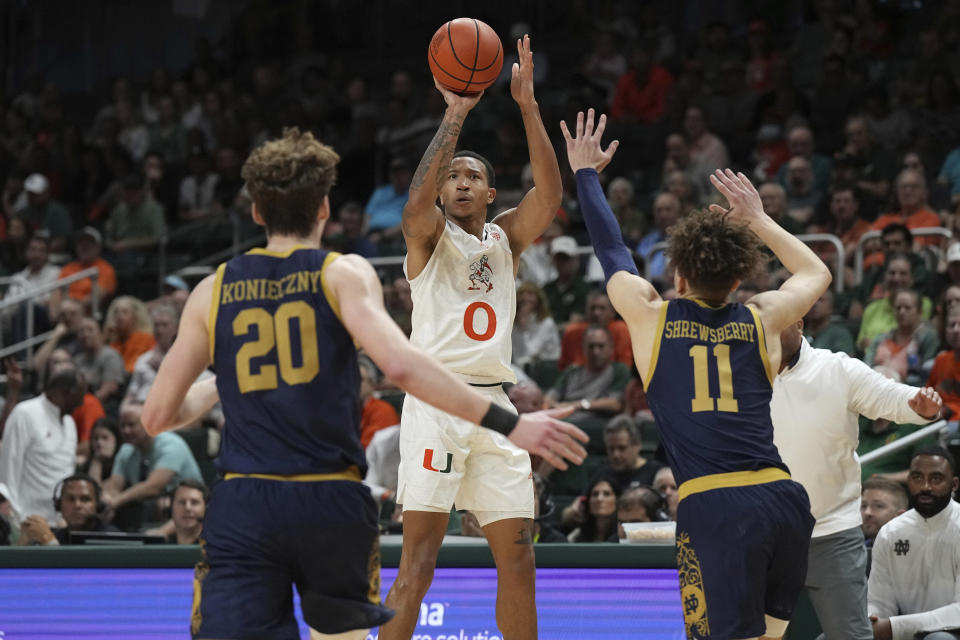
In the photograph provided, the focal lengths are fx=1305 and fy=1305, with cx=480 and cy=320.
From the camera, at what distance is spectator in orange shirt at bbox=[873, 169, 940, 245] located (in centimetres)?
1138

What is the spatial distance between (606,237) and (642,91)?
10289 millimetres

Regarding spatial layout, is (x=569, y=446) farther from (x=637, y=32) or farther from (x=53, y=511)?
(x=637, y=32)

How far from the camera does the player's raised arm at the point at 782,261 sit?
16.0 ft

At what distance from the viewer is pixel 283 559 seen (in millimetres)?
3936

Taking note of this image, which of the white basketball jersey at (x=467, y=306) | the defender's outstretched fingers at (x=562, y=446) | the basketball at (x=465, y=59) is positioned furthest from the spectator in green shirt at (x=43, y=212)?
the defender's outstretched fingers at (x=562, y=446)

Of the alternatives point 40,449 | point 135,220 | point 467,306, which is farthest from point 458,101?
point 135,220

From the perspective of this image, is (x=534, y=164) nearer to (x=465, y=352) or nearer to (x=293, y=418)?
(x=465, y=352)

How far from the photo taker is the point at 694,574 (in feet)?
15.4

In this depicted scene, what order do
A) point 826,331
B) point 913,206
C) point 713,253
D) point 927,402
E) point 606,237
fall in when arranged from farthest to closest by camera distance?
point 913,206, point 826,331, point 927,402, point 606,237, point 713,253

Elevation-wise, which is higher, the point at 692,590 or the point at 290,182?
the point at 290,182

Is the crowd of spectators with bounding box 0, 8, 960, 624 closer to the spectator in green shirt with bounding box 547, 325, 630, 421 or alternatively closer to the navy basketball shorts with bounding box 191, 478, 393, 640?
the spectator in green shirt with bounding box 547, 325, 630, 421

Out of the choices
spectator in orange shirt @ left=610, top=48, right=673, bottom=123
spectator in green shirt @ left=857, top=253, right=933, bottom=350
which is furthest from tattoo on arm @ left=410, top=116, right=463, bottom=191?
spectator in orange shirt @ left=610, top=48, right=673, bottom=123

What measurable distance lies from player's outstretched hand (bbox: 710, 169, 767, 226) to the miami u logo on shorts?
4.40 feet

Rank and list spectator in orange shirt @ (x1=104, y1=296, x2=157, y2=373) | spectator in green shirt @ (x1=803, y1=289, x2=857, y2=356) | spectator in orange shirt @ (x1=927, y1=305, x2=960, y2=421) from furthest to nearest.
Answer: spectator in orange shirt @ (x1=104, y1=296, x2=157, y2=373) → spectator in green shirt @ (x1=803, y1=289, x2=857, y2=356) → spectator in orange shirt @ (x1=927, y1=305, x2=960, y2=421)
